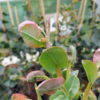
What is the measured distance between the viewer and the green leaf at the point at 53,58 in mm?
147

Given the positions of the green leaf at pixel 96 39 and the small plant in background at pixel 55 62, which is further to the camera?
the green leaf at pixel 96 39

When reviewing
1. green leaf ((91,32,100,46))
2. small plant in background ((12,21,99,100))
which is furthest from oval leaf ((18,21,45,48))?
green leaf ((91,32,100,46))

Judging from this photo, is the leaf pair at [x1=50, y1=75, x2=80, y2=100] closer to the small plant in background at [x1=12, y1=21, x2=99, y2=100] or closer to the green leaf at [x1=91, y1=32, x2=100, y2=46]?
the small plant in background at [x1=12, y1=21, x2=99, y2=100]

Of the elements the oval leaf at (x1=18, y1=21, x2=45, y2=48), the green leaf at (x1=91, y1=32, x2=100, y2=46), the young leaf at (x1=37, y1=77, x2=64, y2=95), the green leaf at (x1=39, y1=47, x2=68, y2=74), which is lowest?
the green leaf at (x1=91, y1=32, x2=100, y2=46)

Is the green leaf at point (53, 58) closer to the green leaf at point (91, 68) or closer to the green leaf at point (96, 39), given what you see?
the green leaf at point (91, 68)

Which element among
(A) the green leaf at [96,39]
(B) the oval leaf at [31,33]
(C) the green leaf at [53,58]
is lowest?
(A) the green leaf at [96,39]

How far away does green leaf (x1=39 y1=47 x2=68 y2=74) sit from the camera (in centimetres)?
15

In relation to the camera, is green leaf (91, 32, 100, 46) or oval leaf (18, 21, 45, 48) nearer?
oval leaf (18, 21, 45, 48)

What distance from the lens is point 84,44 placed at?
0.51 meters

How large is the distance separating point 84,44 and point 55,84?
41cm

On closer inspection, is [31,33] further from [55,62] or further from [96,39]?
[96,39]

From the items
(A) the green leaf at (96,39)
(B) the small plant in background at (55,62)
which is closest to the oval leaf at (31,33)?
(B) the small plant in background at (55,62)

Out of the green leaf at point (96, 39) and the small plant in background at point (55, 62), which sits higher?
the small plant in background at point (55, 62)

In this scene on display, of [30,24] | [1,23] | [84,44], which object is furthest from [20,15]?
[30,24]
